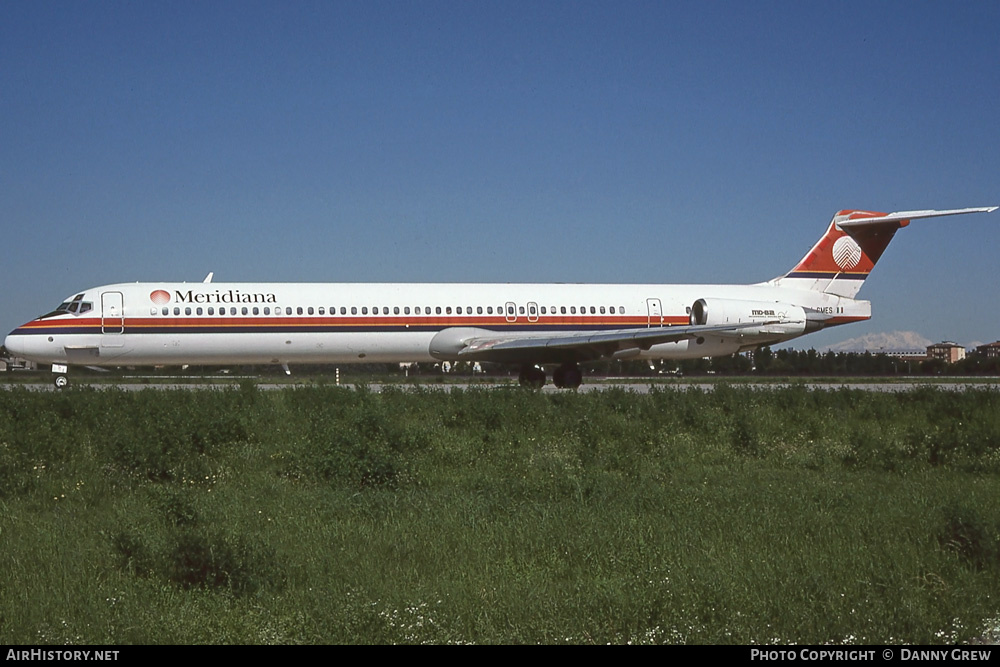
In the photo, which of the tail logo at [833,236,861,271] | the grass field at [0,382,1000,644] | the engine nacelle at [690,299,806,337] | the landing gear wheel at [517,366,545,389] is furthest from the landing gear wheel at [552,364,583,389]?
the grass field at [0,382,1000,644]

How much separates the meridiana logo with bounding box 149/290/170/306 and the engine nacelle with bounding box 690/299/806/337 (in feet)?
54.5

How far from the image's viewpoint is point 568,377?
98.0 ft

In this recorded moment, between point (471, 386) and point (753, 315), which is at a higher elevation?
point (753, 315)

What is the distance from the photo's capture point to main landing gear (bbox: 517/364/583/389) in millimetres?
29844

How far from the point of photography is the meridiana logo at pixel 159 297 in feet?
87.9

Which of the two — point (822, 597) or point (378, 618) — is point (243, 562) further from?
point (822, 597)

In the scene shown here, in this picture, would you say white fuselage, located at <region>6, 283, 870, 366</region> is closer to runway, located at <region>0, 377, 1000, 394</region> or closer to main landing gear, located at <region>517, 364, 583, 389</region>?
runway, located at <region>0, 377, 1000, 394</region>

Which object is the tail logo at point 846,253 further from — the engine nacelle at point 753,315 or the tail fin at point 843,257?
the engine nacelle at point 753,315

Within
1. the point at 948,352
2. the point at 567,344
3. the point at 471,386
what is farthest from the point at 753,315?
the point at 948,352

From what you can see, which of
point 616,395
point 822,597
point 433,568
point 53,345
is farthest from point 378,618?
point 53,345

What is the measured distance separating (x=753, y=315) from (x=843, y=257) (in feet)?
16.8

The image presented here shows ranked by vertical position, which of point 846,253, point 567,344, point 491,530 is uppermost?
point 846,253

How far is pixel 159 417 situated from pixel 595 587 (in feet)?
34.6

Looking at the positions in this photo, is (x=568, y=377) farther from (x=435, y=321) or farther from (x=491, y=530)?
(x=491, y=530)
